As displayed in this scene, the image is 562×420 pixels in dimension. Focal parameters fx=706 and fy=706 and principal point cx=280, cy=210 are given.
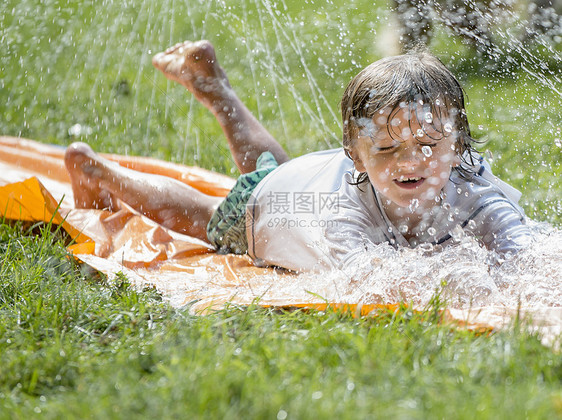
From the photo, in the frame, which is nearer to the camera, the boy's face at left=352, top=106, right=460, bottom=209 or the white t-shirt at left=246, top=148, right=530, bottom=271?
the boy's face at left=352, top=106, right=460, bottom=209

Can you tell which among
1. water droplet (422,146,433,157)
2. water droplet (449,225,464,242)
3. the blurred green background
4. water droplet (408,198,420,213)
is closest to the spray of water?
the blurred green background

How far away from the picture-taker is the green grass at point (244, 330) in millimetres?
1523

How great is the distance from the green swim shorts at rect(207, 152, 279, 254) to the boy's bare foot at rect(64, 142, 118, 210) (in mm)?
614

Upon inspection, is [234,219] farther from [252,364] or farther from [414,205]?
[252,364]

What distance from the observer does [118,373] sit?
1.67 metres

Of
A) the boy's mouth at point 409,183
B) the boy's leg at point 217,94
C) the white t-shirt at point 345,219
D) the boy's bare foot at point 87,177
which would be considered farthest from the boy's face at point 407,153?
the boy's bare foot at point 87,177

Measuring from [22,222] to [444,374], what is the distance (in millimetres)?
2198

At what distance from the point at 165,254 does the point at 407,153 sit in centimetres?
124

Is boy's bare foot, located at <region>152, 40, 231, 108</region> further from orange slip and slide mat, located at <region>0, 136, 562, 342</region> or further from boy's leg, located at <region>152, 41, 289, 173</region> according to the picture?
orange slip and slide mat, located at <region>0, 136, 562, 342</region>

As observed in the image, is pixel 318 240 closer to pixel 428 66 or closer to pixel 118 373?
pixel 428 66

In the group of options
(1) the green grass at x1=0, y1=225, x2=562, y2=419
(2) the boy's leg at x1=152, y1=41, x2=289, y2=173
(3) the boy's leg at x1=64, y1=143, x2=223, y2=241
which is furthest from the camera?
(2) the boy's leg at x1=152, y1=41, x2=289, y2=173

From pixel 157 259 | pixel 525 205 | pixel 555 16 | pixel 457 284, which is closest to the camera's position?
pixel 457 284

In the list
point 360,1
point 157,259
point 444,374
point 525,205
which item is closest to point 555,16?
point 360,1

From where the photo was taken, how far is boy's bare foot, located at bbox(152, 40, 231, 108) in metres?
3.72
